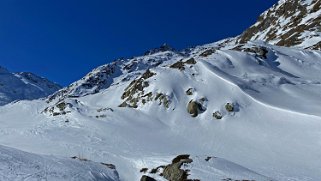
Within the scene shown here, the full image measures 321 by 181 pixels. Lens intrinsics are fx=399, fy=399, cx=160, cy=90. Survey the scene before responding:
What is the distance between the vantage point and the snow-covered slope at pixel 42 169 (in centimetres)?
→ 1535

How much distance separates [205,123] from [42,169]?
23056 millimetres

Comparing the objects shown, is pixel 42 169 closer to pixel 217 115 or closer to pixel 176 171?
pixel 176 171

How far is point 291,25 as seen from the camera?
305 feet

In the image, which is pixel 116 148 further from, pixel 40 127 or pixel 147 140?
pixel 40 127

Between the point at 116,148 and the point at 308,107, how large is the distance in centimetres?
1694

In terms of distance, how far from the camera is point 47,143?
3284 cm

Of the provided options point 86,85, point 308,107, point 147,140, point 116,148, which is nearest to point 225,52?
point 308,107

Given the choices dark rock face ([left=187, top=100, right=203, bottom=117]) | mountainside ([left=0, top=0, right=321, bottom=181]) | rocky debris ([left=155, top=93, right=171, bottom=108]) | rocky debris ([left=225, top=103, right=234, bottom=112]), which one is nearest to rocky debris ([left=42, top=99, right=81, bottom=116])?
mountainside ([left=0, top=0, right=321, bottom=181])

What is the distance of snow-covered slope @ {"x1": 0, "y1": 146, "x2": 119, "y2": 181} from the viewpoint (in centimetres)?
1535

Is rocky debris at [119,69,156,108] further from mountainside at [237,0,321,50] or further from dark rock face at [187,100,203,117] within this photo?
mountainside at [237,0,321,50]

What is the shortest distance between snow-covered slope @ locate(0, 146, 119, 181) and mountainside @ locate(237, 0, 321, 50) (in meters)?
50.7

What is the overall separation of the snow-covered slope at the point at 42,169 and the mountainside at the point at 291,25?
50.7m

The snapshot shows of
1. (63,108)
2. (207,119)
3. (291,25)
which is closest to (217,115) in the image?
(207,119)

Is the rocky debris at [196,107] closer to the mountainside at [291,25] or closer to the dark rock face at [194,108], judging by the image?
the dark rock face at [194,108]
